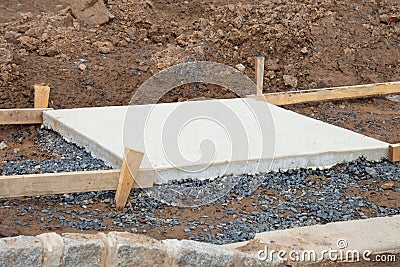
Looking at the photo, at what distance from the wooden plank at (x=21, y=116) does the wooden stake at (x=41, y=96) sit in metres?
0.17

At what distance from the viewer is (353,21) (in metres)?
10.7

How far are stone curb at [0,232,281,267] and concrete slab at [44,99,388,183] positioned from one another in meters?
1.88

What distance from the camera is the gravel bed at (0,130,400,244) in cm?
505

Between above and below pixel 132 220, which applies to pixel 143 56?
below

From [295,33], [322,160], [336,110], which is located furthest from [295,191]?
[295,33]

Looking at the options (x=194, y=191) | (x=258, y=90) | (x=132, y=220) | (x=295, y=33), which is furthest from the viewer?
(x=295, y=33)

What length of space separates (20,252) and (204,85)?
5836 mm

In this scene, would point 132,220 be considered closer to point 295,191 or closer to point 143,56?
point 295,191

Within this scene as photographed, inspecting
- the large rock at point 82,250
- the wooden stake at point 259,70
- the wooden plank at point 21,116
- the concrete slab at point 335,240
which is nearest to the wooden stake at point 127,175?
the concrete slab at point 335,240

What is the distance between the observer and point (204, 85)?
29.5 ft

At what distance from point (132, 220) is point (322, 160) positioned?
2060 millimetres

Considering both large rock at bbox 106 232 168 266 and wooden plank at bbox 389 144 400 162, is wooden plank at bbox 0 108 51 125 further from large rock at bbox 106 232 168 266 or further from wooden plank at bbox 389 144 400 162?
large rock at bbox 106 232 168 266

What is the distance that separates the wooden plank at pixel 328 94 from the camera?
823cm

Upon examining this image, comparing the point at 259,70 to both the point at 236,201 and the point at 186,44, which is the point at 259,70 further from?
the point at 236,201
